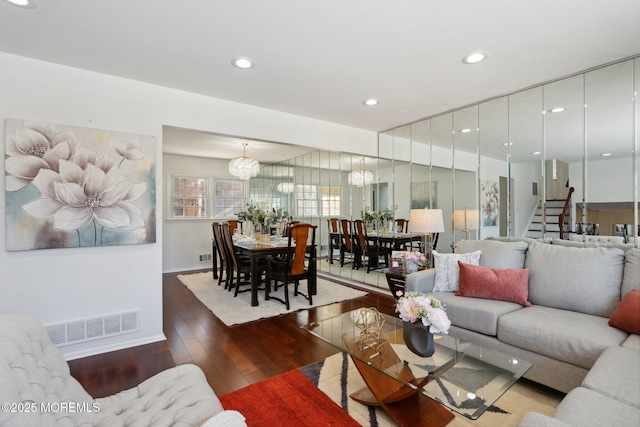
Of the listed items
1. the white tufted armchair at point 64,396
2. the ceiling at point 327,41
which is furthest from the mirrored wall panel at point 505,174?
the white tufted armchair at point 64,396

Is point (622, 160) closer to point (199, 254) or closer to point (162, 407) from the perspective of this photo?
point (162, 407)

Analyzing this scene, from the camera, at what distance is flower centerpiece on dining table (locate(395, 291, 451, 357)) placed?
1745 mm

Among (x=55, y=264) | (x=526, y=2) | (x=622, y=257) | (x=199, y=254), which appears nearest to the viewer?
(x=526, y=2)

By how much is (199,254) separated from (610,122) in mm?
6951

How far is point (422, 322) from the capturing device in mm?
1789

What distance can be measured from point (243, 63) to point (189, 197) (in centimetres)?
474

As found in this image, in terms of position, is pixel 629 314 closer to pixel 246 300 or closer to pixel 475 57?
pixel 475 57

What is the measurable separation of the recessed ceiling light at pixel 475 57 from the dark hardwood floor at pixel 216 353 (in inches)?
113

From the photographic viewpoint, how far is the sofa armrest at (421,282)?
294 centimetres

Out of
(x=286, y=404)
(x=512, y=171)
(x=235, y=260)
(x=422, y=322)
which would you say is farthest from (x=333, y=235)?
(x=422, y=322)

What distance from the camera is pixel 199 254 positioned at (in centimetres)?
677

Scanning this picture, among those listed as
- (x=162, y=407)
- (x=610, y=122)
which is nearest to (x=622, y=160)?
(x=610, y=122)

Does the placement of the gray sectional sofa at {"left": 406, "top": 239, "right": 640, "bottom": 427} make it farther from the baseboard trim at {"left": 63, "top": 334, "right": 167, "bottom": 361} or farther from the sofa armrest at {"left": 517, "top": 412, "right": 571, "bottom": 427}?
the baseboard trim at {"left": 63, "top": 334, "right": 167, "bottom": 361}

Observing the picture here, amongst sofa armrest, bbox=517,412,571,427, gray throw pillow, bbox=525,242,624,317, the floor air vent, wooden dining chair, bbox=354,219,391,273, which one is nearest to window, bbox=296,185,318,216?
wooden dining chair, bbox=354,219,391,273
